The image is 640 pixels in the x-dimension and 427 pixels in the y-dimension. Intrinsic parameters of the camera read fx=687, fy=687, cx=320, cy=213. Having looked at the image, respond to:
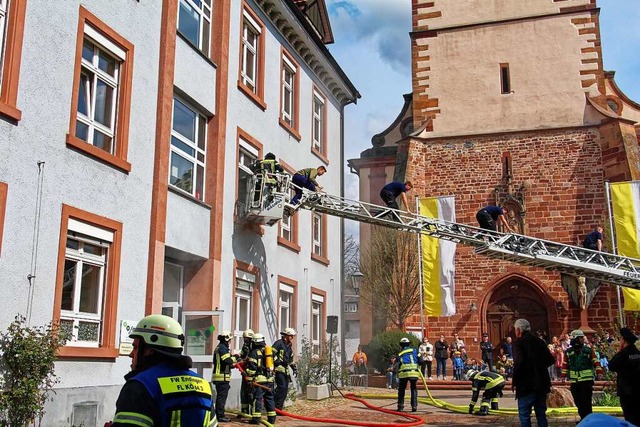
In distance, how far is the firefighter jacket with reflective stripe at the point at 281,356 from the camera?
12.9m

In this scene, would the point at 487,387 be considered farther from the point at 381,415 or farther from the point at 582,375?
the point at 582,375

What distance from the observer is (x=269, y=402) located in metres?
11.9

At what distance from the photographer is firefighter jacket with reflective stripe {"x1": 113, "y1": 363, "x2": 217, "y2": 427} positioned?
3.02m

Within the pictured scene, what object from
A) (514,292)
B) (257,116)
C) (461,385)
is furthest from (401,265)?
(257,116)

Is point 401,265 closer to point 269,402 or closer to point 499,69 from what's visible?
point 499,69

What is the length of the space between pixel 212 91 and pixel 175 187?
2.73 metres

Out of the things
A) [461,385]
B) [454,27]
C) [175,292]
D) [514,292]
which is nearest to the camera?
[175,292]

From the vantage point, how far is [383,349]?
2522 centimetres

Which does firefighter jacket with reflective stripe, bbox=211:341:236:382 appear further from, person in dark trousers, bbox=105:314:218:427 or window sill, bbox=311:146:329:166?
window sill, bbox=311:146:329:166

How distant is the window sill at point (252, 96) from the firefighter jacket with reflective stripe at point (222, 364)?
6.28m

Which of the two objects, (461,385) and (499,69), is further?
(499,69)

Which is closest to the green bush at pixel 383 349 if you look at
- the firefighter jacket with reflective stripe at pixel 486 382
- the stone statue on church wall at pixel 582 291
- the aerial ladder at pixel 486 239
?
the stone statue on church wall at pixel 582 291

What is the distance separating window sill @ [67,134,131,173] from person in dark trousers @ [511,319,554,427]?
6.58 metres

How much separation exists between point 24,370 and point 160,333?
5.99m
